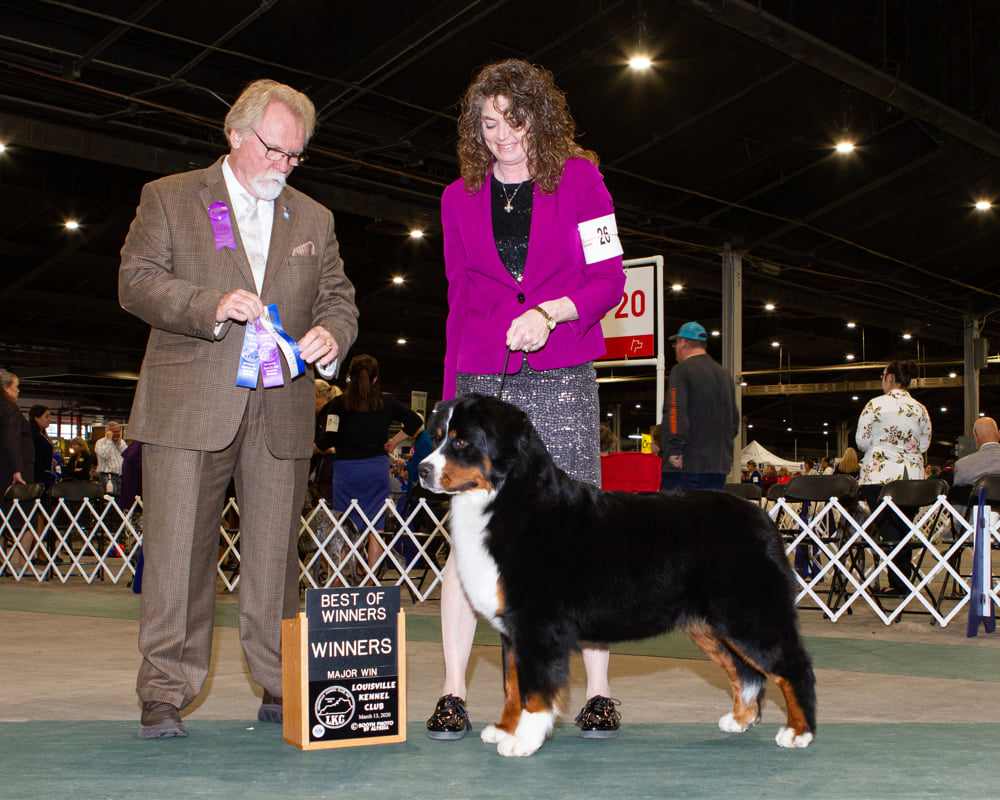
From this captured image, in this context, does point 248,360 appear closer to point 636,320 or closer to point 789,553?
point 636,320

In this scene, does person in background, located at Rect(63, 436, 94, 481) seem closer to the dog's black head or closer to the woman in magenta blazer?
the woman in magenta blazer

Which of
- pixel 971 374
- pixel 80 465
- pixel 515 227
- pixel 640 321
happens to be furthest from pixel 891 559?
pixel 971 374

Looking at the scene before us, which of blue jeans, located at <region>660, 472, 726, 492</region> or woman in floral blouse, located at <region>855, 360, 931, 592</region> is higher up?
woman in floral blouse, located at <region>855, 360, 931, 592</region>

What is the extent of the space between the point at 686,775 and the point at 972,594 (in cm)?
386

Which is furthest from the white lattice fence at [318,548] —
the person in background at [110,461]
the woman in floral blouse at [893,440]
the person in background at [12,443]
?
the woman in floral blouse at [893,440]

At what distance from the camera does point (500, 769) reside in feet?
7.00

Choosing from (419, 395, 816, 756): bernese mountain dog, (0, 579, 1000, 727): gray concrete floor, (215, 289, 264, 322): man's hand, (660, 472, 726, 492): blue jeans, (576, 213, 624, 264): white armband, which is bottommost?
(0, 579, 1000, 727): gray concrete floor

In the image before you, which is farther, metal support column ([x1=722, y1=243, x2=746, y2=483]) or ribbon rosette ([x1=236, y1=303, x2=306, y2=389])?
metal support column ([x1=722, y1=243, x2=746, y2=483])

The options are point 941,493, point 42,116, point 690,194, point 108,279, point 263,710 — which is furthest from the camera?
point 108,279

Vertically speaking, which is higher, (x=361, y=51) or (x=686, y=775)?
(x=361, y=51)

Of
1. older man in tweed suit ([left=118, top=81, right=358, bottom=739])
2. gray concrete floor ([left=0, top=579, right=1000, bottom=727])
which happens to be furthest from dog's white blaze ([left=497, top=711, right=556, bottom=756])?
older man in tweed suit ([left=118, top=81, right=358, bottom=739])

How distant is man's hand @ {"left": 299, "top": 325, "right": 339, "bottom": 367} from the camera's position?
244 cm

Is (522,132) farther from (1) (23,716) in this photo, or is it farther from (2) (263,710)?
(1) (23,716)

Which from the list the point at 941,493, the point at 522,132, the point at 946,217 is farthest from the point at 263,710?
the point at 946,217
